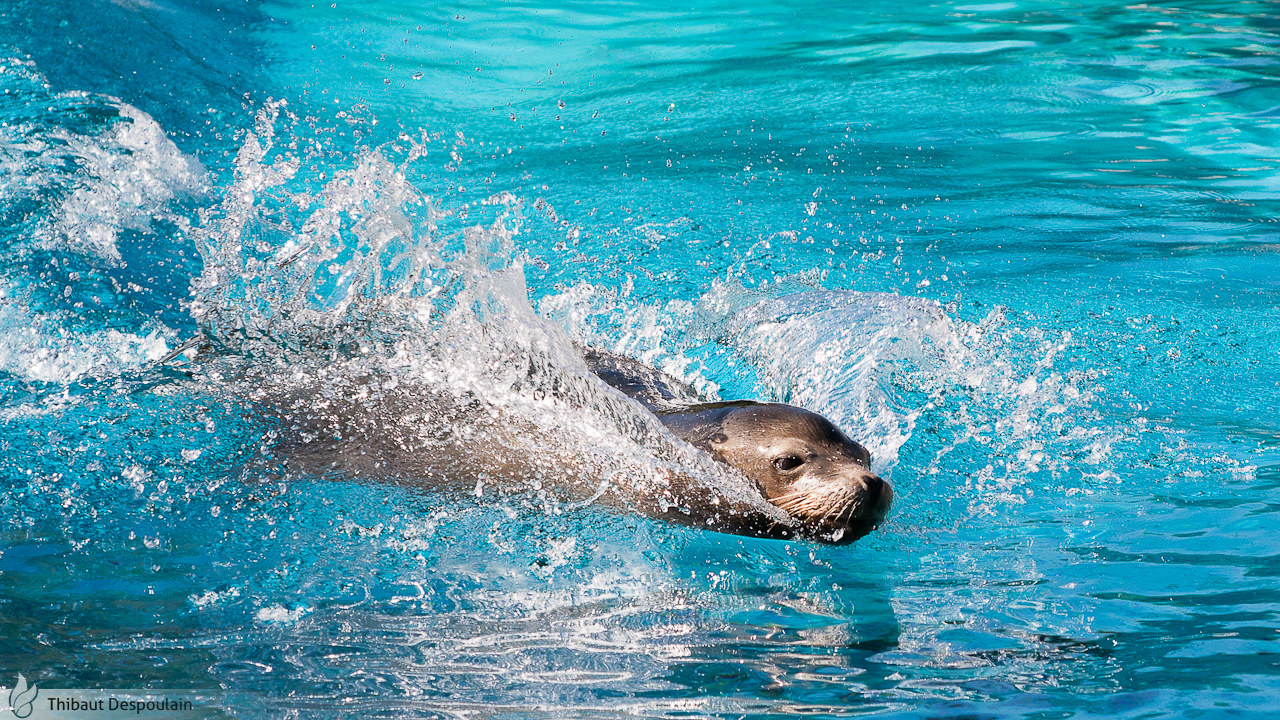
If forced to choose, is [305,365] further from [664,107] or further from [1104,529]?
[664,107]

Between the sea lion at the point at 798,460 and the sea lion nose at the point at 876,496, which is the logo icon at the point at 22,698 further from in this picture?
the sea lion nose at the point at 876,496

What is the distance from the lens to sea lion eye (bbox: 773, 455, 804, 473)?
137 inches

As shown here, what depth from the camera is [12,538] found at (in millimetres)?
3322

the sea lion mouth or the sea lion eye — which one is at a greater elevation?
the sea lion eye

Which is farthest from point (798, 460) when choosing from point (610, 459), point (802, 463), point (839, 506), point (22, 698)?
point (22, 698)

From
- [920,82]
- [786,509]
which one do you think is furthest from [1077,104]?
[786,509]

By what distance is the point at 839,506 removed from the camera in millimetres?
3277

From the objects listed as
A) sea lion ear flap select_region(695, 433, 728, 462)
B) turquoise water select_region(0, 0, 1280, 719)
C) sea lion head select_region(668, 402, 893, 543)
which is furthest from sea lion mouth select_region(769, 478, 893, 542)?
sea lion ear flap select_region(695, 433, 728, 462)

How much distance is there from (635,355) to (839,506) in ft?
8.22

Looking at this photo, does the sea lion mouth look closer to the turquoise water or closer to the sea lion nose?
the sea lion nose

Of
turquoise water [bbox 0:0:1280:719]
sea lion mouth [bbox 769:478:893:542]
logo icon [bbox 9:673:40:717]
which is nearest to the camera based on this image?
logo icon [bbox 9:673:40:717]

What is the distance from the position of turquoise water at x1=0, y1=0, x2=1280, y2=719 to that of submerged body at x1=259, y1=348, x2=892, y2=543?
63 millimetres

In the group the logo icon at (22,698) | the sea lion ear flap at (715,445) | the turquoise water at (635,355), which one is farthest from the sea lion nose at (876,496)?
the logo icon at (22,698)

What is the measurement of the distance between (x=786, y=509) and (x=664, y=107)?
6.37 m
